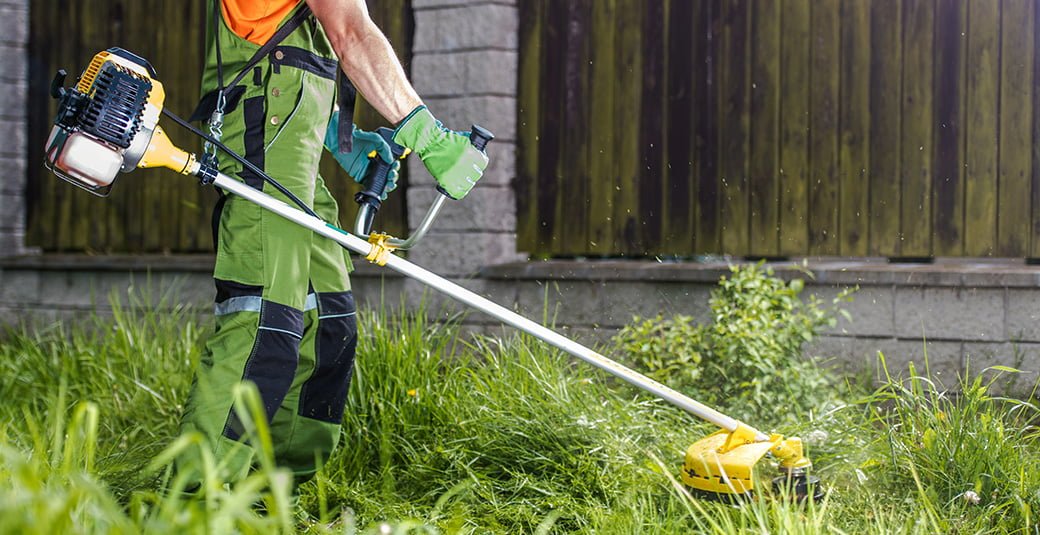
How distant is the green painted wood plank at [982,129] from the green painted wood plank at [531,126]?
180 centimetres

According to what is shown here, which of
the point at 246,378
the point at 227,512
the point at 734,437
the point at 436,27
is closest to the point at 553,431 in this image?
the point at 734,437

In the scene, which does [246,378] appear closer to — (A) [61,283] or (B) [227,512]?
(B) [227,512]

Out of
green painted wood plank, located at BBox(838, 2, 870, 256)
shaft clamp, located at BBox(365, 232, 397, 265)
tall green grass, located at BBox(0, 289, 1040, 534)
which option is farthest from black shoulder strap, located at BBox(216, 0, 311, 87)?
green painted wood plank, located at BBox(838, 2, 870, 256)

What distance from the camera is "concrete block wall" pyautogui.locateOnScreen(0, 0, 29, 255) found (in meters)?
5.81

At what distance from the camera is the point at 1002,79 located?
13.3ft

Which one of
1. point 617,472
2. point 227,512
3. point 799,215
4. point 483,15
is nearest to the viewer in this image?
point 227,512

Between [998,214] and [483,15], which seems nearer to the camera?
[998,214]

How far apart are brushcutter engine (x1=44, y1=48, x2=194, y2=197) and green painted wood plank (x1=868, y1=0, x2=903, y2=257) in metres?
2.92

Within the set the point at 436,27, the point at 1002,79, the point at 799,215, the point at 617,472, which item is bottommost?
the point at 617,472

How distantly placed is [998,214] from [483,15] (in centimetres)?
232

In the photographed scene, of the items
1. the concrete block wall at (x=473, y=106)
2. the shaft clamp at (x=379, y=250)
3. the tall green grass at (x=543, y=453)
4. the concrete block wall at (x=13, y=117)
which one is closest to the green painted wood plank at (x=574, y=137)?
the concrete block wall at (x=473, y=106)

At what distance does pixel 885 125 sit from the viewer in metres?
4.22

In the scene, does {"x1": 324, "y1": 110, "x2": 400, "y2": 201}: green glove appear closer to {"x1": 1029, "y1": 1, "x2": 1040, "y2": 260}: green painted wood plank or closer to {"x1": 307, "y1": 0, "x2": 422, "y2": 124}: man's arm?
{"x1": 307, "y1": 0, "x2": 422, "y2": 124}: man's arm

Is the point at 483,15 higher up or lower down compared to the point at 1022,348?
Result: higher up
